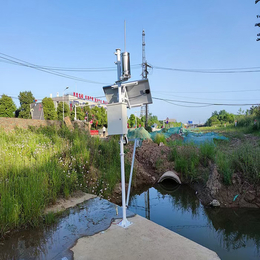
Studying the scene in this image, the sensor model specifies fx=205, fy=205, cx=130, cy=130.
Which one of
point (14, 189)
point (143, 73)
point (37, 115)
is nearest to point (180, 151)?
point (14, 189)

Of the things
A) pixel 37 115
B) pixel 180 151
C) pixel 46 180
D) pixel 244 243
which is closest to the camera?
pixel 244 243

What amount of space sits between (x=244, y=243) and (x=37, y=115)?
35347 mm

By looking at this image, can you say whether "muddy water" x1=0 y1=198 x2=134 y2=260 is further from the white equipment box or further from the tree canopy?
the tree canopy

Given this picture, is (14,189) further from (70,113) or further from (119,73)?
(70,113)

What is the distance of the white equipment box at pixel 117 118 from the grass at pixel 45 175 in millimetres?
1702

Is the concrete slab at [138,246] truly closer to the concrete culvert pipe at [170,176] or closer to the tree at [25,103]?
the concrete culvert pipe at [170,176]

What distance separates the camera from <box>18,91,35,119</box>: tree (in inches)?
1271

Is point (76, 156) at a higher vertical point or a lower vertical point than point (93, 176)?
higher

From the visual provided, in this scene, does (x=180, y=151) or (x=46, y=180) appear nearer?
(x=46, y=180)

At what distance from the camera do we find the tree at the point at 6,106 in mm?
28039

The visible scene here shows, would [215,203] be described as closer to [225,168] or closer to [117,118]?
[225,168]

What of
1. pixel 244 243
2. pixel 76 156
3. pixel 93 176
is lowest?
pixel 244 243

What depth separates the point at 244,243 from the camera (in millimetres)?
3361

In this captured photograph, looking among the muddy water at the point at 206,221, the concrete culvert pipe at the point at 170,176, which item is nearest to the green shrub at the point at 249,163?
the muddy water at the point at 206,221
